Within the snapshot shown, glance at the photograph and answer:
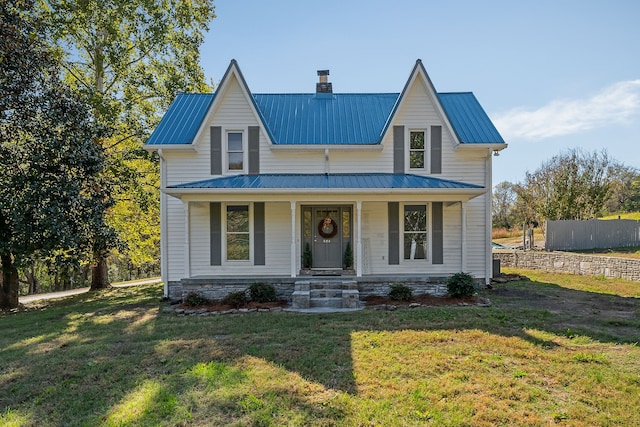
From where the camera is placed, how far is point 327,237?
40.6 ft

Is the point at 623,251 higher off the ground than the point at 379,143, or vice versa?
the point at 379,143

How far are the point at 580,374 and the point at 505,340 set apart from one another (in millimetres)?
1483

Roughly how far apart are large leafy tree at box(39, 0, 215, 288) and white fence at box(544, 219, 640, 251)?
761 inches

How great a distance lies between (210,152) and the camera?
1202cm

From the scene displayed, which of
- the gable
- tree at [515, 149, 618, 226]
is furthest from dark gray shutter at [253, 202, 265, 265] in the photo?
tree at [515, 149, 618, 226]

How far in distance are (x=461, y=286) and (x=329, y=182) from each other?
5007 millimetres

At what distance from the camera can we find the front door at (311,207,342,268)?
40.4 feet

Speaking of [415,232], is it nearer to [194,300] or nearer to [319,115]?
[319,115]

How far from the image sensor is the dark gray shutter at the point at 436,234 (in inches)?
466

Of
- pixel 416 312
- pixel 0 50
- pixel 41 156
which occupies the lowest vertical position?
pixel 416 312

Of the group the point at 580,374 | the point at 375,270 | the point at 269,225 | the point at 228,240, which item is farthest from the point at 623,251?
the point at 228,240

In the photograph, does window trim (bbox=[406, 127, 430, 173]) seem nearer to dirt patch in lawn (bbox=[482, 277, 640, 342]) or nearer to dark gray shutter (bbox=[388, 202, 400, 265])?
dark gray shutter (bbox=[388, 202, 400, 265])

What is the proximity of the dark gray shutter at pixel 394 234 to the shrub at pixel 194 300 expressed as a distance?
19.9ft

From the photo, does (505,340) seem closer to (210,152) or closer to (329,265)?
(329,265)
